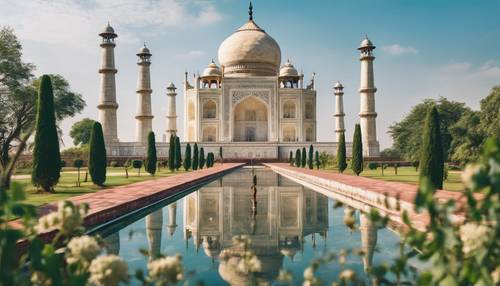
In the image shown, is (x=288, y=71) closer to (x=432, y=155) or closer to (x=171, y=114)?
(x=171, y=114)

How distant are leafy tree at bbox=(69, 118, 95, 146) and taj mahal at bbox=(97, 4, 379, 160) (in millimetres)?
12423

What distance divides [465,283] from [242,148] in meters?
27.9

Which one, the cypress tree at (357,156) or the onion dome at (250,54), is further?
the onion dome at (250,54)

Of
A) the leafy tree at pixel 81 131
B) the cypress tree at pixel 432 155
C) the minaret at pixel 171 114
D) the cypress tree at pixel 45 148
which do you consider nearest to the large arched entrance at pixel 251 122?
the minaret at pixel 171 114

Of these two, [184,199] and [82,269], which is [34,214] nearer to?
[82,269]

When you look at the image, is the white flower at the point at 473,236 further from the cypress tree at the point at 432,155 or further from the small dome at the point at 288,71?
the small dome at the point at 288,71

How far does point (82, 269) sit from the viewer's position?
129 cm

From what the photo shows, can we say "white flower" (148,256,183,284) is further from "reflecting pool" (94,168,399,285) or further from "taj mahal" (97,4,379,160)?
"taj mahal" (97,4,379,160)

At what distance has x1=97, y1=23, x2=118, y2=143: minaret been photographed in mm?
26344

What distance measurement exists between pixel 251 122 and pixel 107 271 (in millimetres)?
33350

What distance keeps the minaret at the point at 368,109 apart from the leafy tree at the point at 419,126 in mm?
2087

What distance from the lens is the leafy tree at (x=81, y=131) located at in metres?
44.2

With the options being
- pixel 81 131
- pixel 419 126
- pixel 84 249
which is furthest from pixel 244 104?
pixel 84 249

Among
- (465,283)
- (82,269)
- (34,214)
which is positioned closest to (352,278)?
(465,283)
